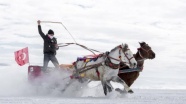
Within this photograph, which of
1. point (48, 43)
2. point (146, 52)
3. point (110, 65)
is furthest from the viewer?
point (48, 43)

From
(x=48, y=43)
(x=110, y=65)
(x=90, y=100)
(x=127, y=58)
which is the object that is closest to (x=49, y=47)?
(x=48, y=43)

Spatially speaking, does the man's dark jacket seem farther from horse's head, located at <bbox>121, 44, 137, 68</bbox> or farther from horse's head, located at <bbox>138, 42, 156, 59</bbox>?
horse's head, located at <bbox>138, 42, 156, 59</bbox>

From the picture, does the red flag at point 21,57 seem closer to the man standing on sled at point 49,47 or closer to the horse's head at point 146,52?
the man standing on sled at point 49,47

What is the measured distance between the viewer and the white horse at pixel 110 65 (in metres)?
16.9

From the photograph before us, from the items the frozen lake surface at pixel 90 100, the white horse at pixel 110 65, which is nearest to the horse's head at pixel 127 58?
the white horse at pixel 110 65

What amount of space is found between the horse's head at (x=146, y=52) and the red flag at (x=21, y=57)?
509 cm

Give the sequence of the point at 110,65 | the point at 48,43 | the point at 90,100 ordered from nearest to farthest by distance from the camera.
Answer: the point at 90,100 < the point at 110,65 < the point at 48,43

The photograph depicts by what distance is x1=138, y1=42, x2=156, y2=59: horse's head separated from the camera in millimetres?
18219

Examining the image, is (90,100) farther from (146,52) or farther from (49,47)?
(49,47)

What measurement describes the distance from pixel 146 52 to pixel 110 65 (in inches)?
77.7

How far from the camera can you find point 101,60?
1731 cm

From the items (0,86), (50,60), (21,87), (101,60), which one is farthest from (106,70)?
(0,86)

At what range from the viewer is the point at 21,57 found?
20.3 metres

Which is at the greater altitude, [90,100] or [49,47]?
[49,47]
